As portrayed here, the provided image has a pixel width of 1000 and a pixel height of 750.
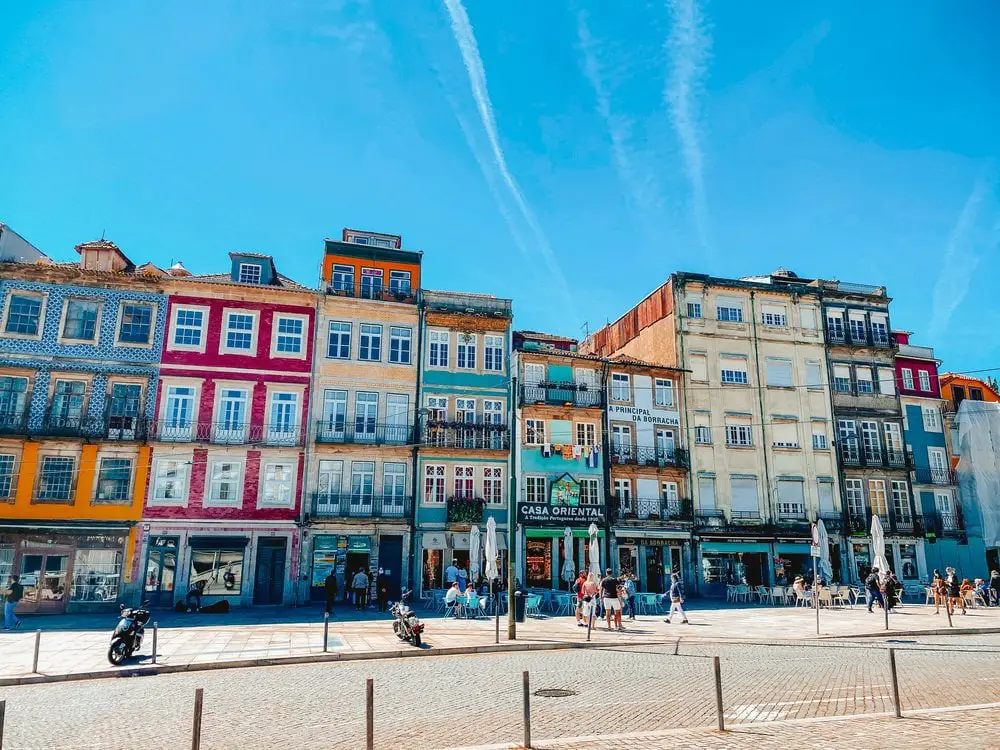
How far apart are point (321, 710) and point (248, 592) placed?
814 inches

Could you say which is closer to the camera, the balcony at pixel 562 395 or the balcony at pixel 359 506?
the balcony at pixel 359 506

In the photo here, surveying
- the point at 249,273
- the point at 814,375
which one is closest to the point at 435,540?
the point at 249,273

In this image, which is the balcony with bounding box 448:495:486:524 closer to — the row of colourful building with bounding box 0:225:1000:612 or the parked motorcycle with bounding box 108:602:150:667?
the row of colourful building with bounding box 0:225:1000:612

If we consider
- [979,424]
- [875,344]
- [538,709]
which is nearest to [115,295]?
[538,709]

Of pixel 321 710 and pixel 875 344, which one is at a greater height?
pixel 875 344

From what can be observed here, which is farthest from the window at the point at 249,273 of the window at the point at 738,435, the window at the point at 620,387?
the window at the point at 738,435

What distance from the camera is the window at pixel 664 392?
38.9 m

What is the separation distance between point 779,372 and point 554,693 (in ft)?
111

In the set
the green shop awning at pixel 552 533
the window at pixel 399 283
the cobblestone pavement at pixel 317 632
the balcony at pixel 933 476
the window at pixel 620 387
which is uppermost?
the window at pixel 399 283

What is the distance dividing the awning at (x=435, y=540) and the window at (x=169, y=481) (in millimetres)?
10195

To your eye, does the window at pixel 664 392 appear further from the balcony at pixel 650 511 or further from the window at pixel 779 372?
the window at pixel 779 372

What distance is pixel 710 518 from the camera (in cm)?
3762

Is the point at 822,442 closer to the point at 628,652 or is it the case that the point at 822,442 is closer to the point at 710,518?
the point at 710,518

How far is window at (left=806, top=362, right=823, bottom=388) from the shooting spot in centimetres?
4175
